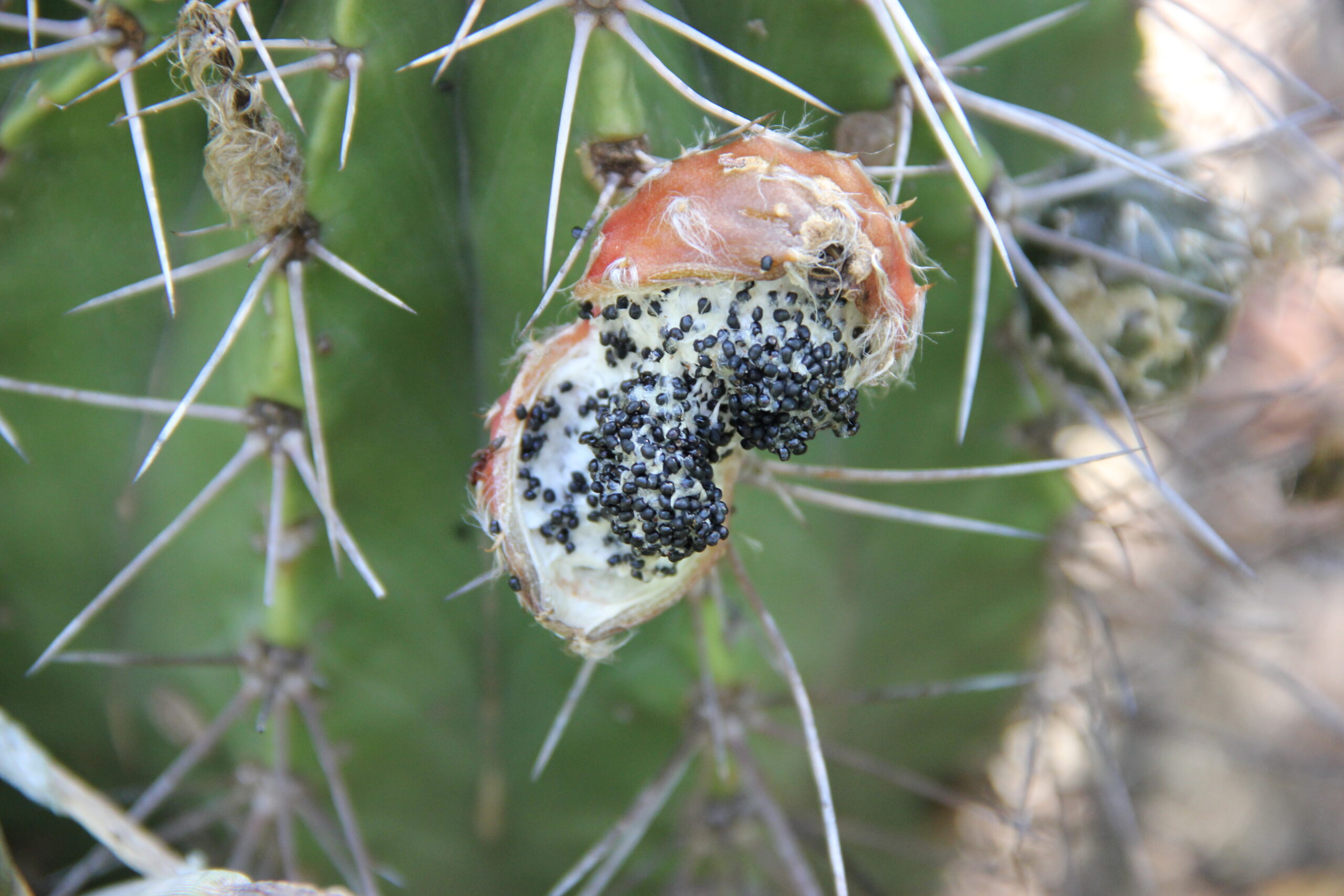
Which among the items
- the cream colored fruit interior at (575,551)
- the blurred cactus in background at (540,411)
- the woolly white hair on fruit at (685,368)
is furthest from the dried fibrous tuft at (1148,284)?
the cream colored fruit interior at (575,551)

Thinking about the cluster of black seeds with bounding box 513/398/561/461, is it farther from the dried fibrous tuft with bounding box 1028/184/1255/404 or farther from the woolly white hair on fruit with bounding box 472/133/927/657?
the dried fibrous tuft with bounding box 1028/184/1255/404

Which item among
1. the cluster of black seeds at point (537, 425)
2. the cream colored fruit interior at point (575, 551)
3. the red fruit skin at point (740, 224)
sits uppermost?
the red fruit skin at point (740, 224)

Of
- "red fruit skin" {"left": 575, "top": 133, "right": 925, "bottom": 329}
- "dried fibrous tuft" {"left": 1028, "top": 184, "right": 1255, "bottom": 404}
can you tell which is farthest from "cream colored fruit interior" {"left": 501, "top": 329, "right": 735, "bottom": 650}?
"dried fibrous tuft" {"left": 1028, "top": 184, "right": 1255, "bottom": 404}

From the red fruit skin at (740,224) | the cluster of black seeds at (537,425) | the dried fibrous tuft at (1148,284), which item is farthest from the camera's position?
the dried fibrous tuft at (1148,284)

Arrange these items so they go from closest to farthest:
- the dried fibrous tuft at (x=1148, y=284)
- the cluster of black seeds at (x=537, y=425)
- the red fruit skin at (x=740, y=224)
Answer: the red fruit skin at (x=740, y=224) < the cluster of black seeds at (x=537, y=425) < the dried fibrous tuft at (x=1148, y=284)

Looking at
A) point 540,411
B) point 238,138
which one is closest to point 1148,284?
point 540,411

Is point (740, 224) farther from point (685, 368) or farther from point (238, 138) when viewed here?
point (238, 138)

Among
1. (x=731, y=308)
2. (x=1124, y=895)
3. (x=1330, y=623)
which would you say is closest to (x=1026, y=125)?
(x=731, y=308)

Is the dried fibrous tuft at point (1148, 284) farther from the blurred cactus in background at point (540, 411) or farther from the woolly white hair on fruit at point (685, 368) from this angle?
the woolly white hair on fruit at point (685, 368)
